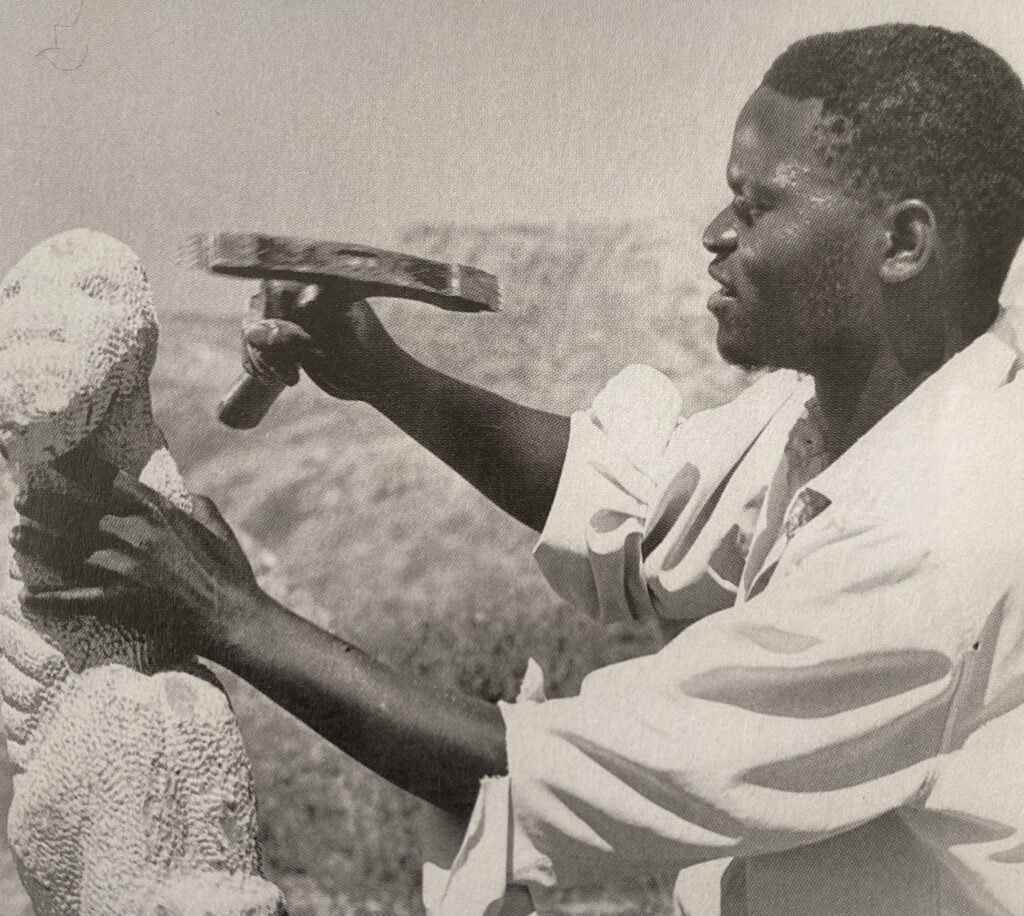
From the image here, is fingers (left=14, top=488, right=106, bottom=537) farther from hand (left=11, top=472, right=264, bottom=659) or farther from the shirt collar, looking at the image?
the shirt collar

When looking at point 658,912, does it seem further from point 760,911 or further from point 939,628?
point 939,628

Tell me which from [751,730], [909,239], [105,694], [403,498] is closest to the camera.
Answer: [751,730]

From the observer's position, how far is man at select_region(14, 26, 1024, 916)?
70.7 inches

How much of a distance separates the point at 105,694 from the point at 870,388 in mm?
1090

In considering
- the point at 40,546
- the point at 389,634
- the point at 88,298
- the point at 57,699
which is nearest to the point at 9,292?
the point at 88,298

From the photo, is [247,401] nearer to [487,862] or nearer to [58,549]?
[58,549]

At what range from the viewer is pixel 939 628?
5.93 ft

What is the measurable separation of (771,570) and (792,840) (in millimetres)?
362

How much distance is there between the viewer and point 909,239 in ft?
6.54

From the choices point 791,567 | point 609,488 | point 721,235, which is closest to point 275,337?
point 609,488

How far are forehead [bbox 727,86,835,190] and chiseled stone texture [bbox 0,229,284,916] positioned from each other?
2.73 feet

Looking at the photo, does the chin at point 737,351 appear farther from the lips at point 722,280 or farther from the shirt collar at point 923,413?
the shirt collar at point 923,413

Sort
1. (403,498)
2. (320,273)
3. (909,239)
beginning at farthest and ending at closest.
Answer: (403,498) < (320,273) < (909,239)

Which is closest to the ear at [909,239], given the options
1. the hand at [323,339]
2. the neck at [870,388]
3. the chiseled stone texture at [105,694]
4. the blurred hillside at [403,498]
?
the neck at [870,388]
